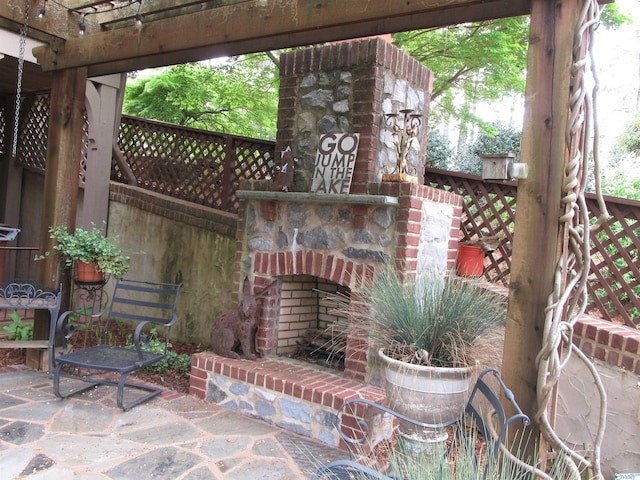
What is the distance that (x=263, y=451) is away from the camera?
2.92 metres

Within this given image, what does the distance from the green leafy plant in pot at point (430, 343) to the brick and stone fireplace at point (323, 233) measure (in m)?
0.68

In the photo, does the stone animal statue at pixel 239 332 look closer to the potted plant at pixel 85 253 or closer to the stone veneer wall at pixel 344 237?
the stone veneer wall at pixel 344 237

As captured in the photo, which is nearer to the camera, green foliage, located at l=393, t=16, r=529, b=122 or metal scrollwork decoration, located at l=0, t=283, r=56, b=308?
metal scrollwork decoration, located at l=0, t=283, r=56, b=308

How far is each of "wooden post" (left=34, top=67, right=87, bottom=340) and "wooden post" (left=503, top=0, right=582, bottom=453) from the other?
3561 millimetres

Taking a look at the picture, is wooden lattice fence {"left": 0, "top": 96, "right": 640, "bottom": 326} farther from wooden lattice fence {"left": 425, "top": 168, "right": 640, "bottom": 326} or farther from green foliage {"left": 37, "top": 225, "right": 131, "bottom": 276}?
green foliage {"left": 37, "top": 225, "right": 131, "bottom": 276}

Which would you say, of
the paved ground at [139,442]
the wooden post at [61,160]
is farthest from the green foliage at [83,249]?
the paved ground at [139,442]

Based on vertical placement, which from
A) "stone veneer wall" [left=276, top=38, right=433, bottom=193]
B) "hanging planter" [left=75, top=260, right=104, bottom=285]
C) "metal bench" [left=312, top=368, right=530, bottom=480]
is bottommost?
"metal bench" [left=312, top=368, right=530, bottom=480]

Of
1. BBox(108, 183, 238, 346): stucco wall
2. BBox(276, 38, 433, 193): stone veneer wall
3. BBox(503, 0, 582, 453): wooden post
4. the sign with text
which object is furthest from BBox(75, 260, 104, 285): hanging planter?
BBox(503, 0, 582, 453): wooden post

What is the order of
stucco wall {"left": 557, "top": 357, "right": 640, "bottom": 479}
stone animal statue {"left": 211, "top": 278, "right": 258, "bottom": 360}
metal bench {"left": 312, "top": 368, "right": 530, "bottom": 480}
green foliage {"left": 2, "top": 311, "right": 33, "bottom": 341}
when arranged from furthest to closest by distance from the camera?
green foliage {"left": 2, "top": 311, "right": 33, "bottom": 341}, stone animal statue {"left": 211, "top": 278, "right": 258, "bottom": 360}, stucco wall {"left": 557, "top": 357, "right": 640, "bottom": 479}, metal bench {"left": 312, "top": 368, "right": 530, "bottom": 480}

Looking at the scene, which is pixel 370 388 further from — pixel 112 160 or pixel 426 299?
pixel 112 160

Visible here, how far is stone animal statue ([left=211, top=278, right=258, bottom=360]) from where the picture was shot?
3773 millimetres

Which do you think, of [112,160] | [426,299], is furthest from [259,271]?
[112,160]

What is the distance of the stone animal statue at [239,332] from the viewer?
3.77 metres

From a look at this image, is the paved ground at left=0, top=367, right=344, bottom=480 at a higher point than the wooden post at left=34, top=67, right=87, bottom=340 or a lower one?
lower
